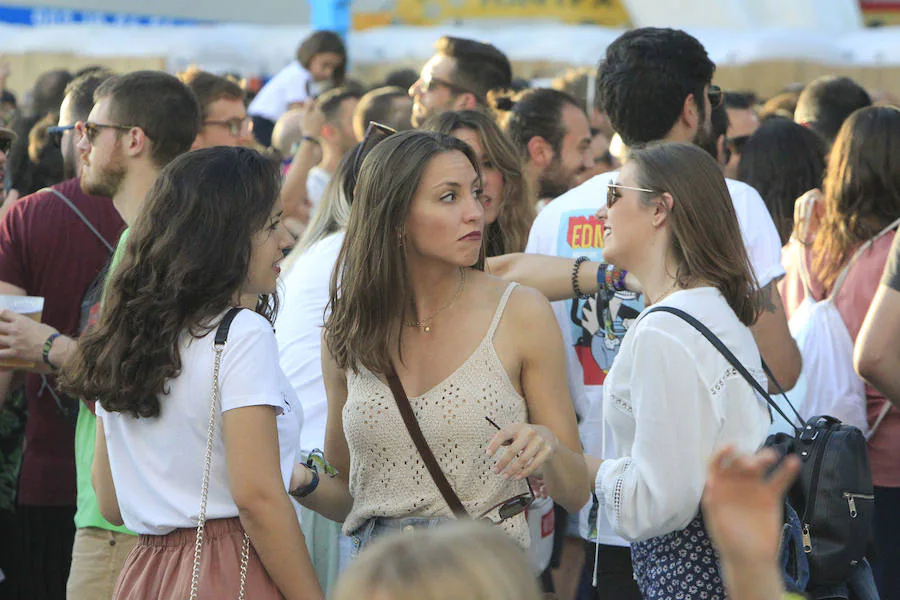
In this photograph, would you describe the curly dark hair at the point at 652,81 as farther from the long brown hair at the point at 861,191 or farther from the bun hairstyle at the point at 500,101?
the bun hairstyle at the point at 500,101

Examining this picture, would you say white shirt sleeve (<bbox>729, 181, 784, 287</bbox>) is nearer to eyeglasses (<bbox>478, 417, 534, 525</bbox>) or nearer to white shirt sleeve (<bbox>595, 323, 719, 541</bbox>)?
white shirt sleeve (<bbox>595, 323, 719, 541</bbox>)

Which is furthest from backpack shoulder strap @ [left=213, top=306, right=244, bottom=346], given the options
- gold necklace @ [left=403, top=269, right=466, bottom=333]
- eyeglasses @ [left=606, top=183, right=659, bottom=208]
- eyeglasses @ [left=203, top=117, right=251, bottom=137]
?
eyeglasses @ [left=203, top=117, right=251, bottom=137]

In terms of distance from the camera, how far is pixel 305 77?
9086 millimetres

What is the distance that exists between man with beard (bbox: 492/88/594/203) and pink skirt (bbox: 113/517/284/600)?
8.28 ft

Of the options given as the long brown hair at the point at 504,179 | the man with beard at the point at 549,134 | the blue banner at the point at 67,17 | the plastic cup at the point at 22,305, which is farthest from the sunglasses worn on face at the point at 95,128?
the blue banner at the point at 67,17

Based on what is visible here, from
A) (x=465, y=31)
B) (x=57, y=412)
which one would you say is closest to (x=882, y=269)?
(x=57, y=412)

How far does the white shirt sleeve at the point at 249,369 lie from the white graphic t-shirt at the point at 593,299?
1.13 meters

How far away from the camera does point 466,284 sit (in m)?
2.99

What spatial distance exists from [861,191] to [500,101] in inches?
72.4

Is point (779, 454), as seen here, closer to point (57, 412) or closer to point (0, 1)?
point (57, 412)

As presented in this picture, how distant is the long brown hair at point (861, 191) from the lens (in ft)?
13.5

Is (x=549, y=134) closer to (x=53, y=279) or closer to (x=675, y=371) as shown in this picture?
(x=53, y=279)

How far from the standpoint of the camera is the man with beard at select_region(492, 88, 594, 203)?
4867 millimetres

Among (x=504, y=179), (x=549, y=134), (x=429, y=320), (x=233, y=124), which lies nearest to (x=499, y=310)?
(x=429, y=320)
